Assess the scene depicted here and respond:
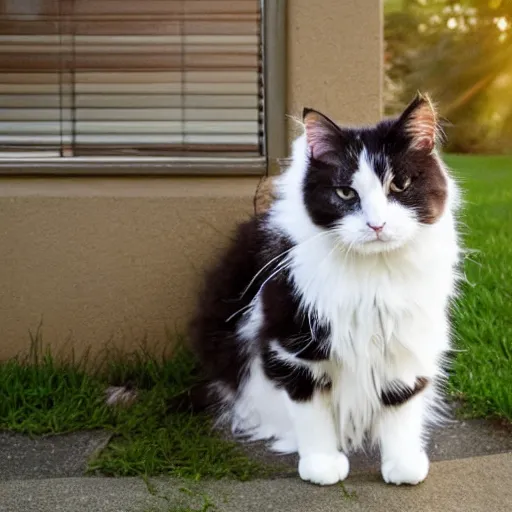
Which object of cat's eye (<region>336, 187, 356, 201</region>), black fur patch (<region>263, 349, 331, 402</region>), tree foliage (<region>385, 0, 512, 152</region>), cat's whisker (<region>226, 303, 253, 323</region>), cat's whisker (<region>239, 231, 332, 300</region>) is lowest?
black fur patch (<region>263, 349, 331, 402</region>)

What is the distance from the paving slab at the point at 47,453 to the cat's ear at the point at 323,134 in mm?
1310

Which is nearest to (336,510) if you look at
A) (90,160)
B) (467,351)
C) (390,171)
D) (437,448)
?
(437,448)

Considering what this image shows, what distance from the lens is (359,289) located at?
7.52ft

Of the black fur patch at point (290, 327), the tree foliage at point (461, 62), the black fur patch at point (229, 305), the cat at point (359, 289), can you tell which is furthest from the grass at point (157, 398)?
the tree foliage at point (461, 62)

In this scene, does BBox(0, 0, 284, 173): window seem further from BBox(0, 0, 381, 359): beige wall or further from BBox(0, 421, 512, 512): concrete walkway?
BBox(0, 421, 512, 512): concrete walkway

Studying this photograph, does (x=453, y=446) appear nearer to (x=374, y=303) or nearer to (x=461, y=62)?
(x=374, y=303)

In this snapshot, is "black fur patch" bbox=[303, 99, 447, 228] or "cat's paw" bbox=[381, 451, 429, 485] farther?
"cat's paw" bbox=[381, 451, 429, 485]

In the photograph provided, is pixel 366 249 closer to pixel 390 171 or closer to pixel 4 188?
pixel 390 171

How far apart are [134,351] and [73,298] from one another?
1.14ft

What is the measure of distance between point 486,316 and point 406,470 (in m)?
1.46

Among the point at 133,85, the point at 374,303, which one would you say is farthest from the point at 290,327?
the point at 133,85

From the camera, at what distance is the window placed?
3.25 metres

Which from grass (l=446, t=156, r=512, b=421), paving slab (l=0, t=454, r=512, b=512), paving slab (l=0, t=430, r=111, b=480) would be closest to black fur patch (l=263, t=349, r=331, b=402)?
paving slab (l=0, t=454, r=512, b=512)

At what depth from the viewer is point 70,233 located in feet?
10.8
